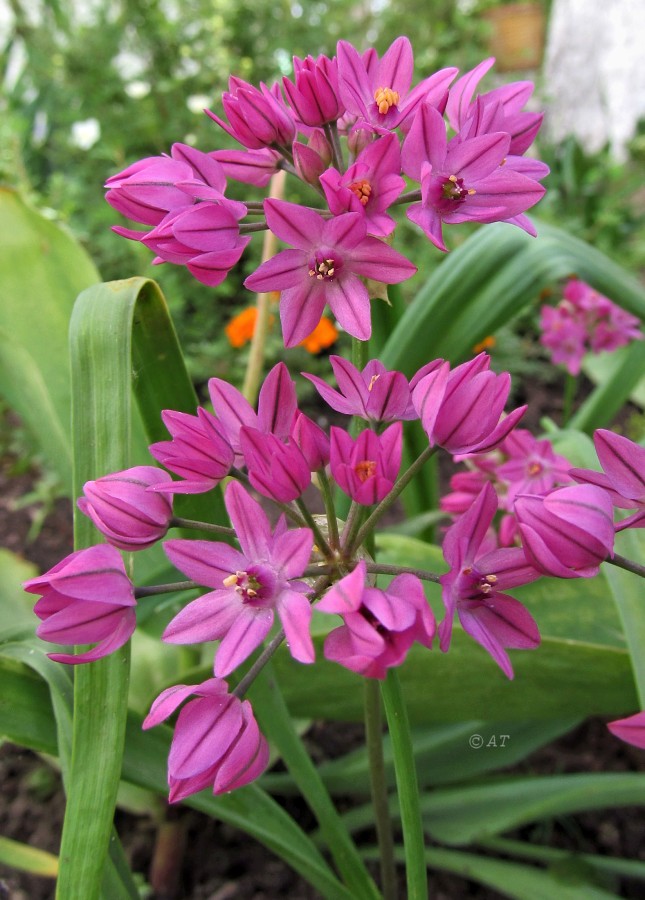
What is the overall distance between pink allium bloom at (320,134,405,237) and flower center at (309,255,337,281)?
0.09ft

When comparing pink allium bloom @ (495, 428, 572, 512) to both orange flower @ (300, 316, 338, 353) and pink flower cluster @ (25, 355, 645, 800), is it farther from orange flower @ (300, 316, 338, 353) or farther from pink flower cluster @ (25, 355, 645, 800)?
orange flower @ (300, 316, 338, 353)

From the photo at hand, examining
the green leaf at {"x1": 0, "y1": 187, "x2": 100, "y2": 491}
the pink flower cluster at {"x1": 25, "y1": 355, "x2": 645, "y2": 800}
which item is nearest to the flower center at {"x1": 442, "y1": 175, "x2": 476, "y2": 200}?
the pink flower cluster at {"x1": 25, "y1": 355, "x2": 645, "y2": 800}

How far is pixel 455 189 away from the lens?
0.42m

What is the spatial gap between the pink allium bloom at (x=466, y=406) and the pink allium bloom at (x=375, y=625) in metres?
0.09

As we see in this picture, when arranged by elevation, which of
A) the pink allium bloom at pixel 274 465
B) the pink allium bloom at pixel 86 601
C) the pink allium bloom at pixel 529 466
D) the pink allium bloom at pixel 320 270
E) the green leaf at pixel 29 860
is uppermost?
the pink allium bloom at pixel 320 270

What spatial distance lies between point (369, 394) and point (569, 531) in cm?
14

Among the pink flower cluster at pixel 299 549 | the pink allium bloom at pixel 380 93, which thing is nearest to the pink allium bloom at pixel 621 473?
the pink flower cluster at pixel 299 549

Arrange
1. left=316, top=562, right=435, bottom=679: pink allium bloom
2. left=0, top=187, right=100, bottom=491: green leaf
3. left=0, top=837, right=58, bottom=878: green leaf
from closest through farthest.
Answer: left=316, top=562, right=435, bottom=679: pink allium bloom
left=0, top=837, right=58, bottom=878: green leaf
left=0, top=187, right=100, bottom=491: green leaf

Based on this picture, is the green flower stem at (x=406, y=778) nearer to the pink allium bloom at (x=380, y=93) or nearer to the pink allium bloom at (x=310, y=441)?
the pink allium bloom at (x=310, y=441)

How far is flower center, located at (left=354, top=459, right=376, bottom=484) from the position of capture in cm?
38

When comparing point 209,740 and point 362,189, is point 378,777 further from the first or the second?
point 362,189

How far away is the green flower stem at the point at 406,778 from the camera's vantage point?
1.38 ft

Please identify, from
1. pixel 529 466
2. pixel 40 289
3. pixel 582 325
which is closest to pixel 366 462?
pixel 529 466

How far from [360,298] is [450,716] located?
46cm
